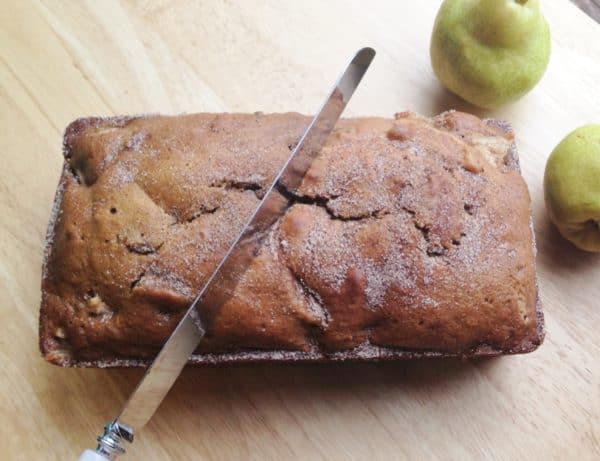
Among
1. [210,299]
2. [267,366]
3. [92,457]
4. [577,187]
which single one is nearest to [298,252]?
[210,299]

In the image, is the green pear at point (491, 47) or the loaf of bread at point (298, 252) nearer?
the loaf of bread at point (298, 252)

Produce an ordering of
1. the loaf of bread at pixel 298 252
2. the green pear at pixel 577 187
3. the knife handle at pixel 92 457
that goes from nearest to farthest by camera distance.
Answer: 1. the knife handle at pixel 92 457
2. the loaf of bread at pixel 298 252
3. the green pear at pixel 577 187

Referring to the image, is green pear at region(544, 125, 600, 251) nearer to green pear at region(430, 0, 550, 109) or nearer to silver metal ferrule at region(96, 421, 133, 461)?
green pear at region(430, 0, 550, 109)

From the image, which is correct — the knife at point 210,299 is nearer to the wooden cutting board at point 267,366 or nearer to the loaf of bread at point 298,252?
the loaf of bread at point 298,252

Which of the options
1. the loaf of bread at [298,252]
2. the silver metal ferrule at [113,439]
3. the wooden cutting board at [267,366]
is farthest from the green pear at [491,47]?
the silver metal ferrule at [113,439]

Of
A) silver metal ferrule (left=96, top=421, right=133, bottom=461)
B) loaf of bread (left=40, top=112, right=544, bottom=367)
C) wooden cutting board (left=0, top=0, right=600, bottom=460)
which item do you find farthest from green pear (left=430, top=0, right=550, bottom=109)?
silver metal ferrule (left=96, top=421, right=133, bottom=461)

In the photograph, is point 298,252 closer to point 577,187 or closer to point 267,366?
point 267,366
